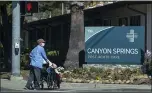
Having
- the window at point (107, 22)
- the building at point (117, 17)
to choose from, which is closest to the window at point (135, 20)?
the building at point (117, 17)

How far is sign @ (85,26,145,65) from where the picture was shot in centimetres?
2102

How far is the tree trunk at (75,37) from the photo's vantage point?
2225 cm

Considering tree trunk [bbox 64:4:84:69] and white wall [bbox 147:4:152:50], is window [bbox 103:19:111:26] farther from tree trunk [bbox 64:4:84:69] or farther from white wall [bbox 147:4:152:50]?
tree trunk [bbox 64:4:84:69]

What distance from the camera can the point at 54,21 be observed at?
39250 mm

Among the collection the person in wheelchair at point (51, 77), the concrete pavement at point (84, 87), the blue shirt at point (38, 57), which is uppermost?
the blue shirt at point (38, 57)

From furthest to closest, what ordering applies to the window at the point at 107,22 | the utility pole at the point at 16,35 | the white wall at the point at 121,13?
the window at the point at 107,22
the white wall at the point at 121,13
the utility pole at the point at 16,35

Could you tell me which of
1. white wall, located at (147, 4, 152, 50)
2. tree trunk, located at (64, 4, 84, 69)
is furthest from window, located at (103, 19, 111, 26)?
tree trunk, located at (64, 4, 84, 69)

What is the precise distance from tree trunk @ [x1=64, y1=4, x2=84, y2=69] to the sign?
0.87m

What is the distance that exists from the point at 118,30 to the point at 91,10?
8.14m

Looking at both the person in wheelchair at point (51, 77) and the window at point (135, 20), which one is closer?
the person in wheelchair at point (51, 77)

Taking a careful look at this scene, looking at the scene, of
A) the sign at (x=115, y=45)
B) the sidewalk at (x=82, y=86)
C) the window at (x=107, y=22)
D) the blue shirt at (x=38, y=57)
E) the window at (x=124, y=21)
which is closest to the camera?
the blue shirt at (x=38, y=57)

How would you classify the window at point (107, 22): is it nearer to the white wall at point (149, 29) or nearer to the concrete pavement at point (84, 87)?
the white wall at point (149, 29)

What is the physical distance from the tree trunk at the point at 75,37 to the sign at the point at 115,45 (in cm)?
87

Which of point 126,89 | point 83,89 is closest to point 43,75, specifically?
point 83,89
